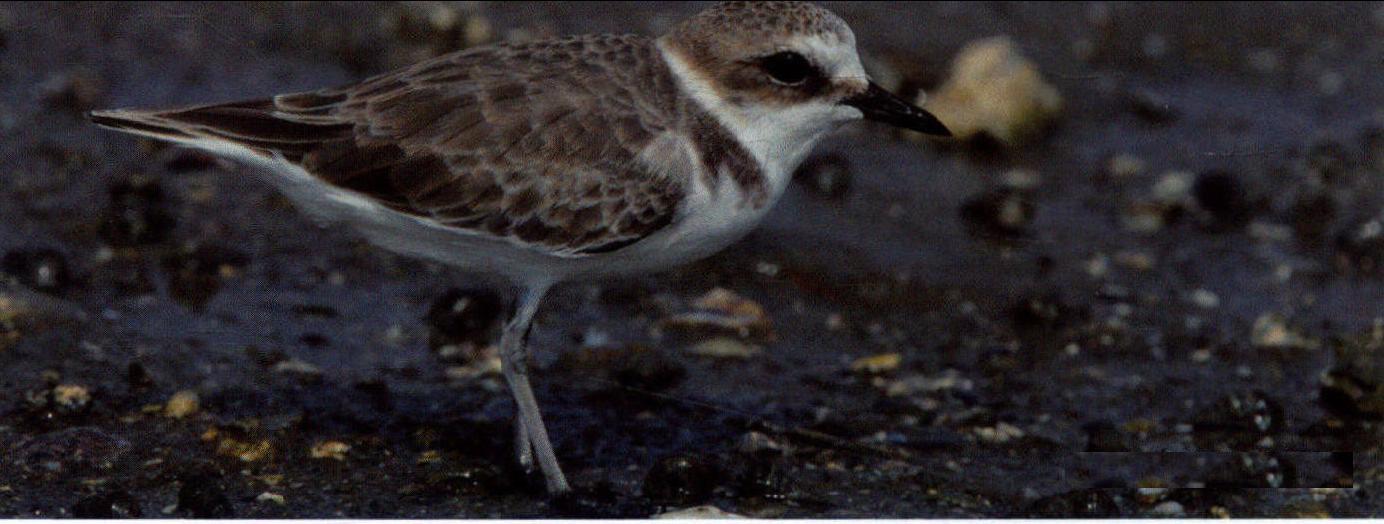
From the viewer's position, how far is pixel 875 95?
19.3 feet

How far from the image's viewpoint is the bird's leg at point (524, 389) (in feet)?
19.8

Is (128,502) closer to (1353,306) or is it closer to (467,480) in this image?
(467,480)

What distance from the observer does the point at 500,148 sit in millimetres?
5828

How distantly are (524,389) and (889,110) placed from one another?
1.53 meters

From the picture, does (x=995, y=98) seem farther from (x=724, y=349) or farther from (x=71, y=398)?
(x=71, y=398)

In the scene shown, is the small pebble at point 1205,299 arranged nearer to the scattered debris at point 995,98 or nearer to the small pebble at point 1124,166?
the small pebble at point 1124,166

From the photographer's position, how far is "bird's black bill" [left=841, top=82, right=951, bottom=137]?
587 cm

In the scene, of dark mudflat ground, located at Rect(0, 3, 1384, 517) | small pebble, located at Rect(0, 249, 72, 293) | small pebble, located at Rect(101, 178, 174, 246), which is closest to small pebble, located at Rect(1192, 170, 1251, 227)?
dark mudflat ground, located at Rect(0, 3, 1384, 517)

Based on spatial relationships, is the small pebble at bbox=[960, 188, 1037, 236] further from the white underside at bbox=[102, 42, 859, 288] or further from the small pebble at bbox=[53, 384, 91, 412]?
the small pebble at bbox=[53, 384, 91, 412]

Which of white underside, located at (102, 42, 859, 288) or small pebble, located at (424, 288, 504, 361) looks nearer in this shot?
white underside, located at (102, 42, 859, 288)

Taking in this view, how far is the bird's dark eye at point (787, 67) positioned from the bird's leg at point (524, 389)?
3.48 ft

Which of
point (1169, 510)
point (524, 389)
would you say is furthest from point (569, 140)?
point (1169, 510)

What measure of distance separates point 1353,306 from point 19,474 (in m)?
5.49

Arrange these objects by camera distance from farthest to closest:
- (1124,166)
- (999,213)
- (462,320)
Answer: (1124,166), (999,213), (462,320)
